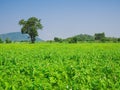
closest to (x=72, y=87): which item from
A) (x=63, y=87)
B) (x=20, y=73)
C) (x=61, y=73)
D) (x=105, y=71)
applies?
(x=63, y=87)

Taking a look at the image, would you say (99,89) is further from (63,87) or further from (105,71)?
(105,71)

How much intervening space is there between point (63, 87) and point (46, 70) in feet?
4.55

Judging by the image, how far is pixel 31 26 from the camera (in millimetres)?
98312

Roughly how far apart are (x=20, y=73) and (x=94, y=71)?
282 cm

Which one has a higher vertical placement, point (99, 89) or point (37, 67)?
point (37, 67)

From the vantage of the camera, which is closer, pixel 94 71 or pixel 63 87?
pixel 63 87

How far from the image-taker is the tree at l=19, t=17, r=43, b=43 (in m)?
97.6

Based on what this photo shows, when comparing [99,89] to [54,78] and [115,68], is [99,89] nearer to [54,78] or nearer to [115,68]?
[54,78]

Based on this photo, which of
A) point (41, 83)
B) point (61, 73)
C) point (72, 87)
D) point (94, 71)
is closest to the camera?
point (41, 83)

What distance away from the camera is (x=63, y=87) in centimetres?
786

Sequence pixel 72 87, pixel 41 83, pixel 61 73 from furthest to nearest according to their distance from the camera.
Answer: pixel 61 73 → pixel 72 87 → pixel 41 83

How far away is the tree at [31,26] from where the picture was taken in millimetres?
97562

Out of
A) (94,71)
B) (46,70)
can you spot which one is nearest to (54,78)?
(46,70)

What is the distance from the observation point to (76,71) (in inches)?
378
